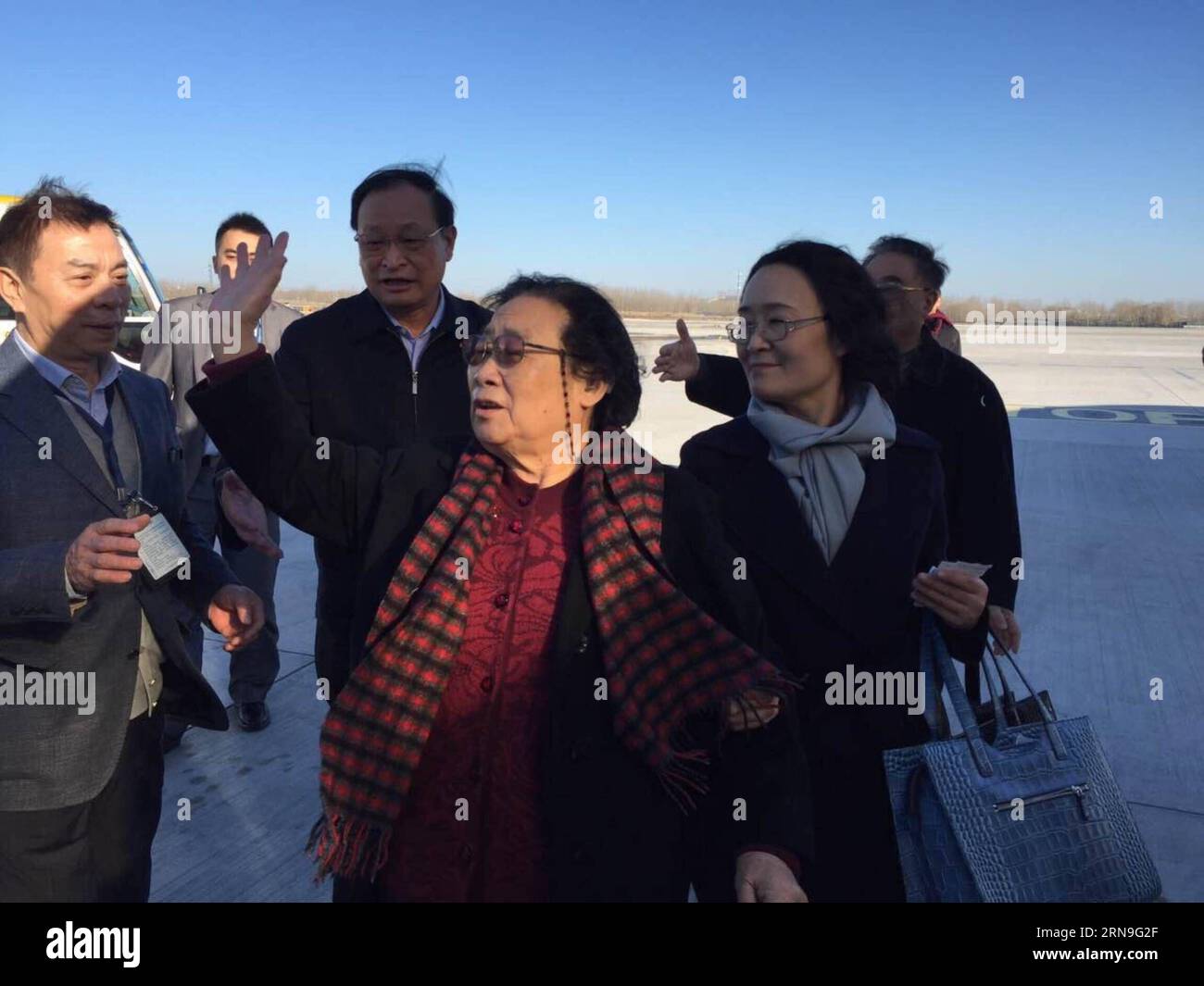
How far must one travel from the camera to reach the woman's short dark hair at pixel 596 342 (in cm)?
179

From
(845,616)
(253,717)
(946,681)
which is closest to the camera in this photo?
(946,681)

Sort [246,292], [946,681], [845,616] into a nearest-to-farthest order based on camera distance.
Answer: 1. [246,292]
2. [946,681]
3. [845,616]

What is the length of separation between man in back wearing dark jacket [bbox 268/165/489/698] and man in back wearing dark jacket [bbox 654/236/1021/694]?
746 millimetres

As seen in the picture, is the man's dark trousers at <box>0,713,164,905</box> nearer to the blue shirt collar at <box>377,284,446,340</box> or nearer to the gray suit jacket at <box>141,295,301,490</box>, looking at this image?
the blue shirt collar at <box>377,284,446,340</box>

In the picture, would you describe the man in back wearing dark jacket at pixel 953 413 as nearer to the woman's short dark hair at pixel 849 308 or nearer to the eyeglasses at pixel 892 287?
the eyeglasses at pixel 892 287

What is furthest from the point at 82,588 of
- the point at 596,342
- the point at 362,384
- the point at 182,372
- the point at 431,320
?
the point at 182,372

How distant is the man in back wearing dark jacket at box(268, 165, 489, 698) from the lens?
2875mm

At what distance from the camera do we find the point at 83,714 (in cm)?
201

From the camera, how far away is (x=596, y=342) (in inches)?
70.8

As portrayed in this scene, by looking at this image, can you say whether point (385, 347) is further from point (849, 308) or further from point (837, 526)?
point (837, 526)

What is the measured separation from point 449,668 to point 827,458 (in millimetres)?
1069

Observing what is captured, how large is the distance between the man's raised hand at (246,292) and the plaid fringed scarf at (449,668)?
1.48ft

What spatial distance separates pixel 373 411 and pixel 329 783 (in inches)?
60.6

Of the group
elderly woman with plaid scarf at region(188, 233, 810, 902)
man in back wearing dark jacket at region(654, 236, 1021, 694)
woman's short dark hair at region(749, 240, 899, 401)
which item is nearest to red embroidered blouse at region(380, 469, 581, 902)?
elderly woman with plaid scarf at region(188, 233, 810, 902)
